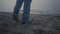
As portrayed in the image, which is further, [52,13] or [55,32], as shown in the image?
[52,13]

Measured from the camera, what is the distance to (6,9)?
3.89m

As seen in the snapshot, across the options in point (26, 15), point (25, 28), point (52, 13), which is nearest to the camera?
point (25, 28)

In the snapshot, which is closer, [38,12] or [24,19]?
[24,19]

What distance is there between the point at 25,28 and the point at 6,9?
5.36ft

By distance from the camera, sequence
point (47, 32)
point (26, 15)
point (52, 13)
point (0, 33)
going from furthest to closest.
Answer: point (52, 13), point (26, 15), point (47, 32), point (0, 33)

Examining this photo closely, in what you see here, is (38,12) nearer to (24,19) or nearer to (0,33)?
(24,19)

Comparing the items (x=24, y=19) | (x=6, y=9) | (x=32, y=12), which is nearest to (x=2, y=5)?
(x=6, y=9)

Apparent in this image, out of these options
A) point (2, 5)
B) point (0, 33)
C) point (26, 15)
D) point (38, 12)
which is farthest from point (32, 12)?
point (0, 33)

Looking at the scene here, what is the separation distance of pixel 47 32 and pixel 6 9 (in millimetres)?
1883

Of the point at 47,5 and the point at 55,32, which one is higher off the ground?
the point at 47,5

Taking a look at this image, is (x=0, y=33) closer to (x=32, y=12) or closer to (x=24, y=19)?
(x=24, y=19)

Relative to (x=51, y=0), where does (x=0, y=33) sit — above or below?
below

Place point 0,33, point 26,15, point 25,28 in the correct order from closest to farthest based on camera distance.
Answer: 1. point 0,33
2. point 25,28
3. point 26,15

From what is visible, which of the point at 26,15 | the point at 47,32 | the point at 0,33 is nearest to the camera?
the point at 0,33
